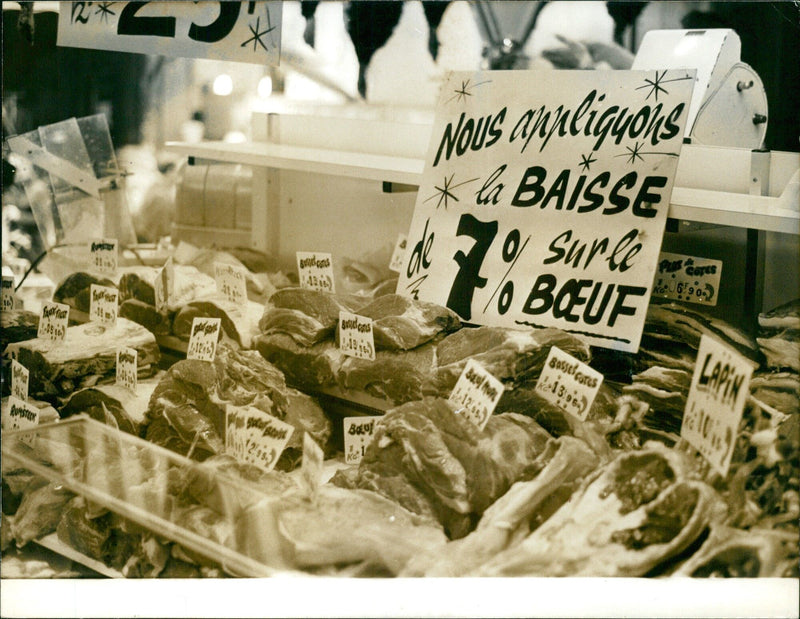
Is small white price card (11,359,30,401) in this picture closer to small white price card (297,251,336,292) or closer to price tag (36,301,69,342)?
price tag (36,301,69,342)

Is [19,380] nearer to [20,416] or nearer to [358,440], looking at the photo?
[20,416]

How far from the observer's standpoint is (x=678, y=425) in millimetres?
2510

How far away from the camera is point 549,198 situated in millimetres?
2590

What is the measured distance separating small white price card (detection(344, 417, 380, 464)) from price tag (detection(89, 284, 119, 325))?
0.96 meters

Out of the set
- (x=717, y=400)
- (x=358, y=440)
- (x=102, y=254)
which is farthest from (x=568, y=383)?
(x=102, y=254)

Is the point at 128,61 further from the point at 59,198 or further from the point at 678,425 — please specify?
the point at 678,425

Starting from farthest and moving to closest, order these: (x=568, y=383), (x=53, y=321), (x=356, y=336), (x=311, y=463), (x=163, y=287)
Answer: (x=163, y=287)
(x=53, y=321)
(x=356, y=336)
(x=311, y=463)
(x=568, y=383)

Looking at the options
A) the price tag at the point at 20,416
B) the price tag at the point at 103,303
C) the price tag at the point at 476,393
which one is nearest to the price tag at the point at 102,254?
the price tag at the point at 103,303

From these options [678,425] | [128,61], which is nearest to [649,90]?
[678,425]

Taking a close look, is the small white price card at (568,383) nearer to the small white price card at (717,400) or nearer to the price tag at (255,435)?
the small white price card at (717,400)

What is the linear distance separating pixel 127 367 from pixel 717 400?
1.89m

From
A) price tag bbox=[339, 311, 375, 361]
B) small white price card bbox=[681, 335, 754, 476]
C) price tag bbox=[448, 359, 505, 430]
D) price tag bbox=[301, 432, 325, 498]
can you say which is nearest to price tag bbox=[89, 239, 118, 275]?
price tag bbox=[339, 311, 375, 361]

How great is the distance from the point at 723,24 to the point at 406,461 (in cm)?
158

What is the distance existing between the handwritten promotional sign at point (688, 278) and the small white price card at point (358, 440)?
954mm
